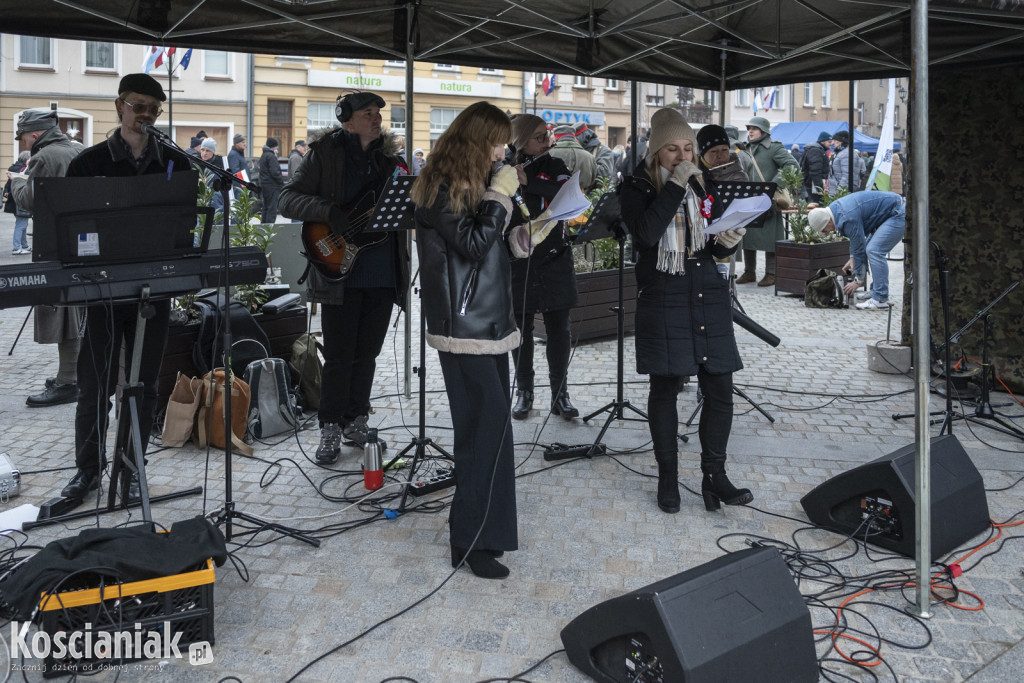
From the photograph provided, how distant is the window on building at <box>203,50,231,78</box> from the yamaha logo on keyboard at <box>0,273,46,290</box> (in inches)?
1187

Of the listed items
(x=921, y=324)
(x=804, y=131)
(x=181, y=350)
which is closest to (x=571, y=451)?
(x=921, y=324)

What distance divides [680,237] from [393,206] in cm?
139

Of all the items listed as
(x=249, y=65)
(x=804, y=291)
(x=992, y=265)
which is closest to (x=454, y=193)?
(x=992, y=265)

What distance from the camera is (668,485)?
15.6 ft

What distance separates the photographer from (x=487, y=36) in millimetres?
6617

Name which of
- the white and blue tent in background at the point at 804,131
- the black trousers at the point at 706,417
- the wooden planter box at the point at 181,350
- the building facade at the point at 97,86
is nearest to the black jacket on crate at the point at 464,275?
the black trousers at the point at 706,417

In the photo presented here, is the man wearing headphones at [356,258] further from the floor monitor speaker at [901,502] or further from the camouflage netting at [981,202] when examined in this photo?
the camouflage netting at [981,202]

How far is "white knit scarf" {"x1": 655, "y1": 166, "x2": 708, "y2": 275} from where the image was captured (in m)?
4.56

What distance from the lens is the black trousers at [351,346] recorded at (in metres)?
5.44

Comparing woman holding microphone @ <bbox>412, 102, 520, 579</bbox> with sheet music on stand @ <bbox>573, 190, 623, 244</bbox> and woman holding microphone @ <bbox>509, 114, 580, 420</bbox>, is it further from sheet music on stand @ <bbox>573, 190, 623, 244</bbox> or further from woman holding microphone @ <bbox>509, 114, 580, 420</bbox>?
woman holding microphone @ <bbox>509, 114, 580, 420</bbox>

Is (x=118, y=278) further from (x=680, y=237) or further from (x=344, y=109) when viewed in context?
(x=680, y=237)

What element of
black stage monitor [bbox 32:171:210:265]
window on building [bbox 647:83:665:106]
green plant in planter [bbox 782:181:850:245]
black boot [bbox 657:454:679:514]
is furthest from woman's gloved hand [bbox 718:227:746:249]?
window on building [bbox 647:83:665:106]

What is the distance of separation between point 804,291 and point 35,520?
31.0ft

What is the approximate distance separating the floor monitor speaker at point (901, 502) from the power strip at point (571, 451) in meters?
1.45
